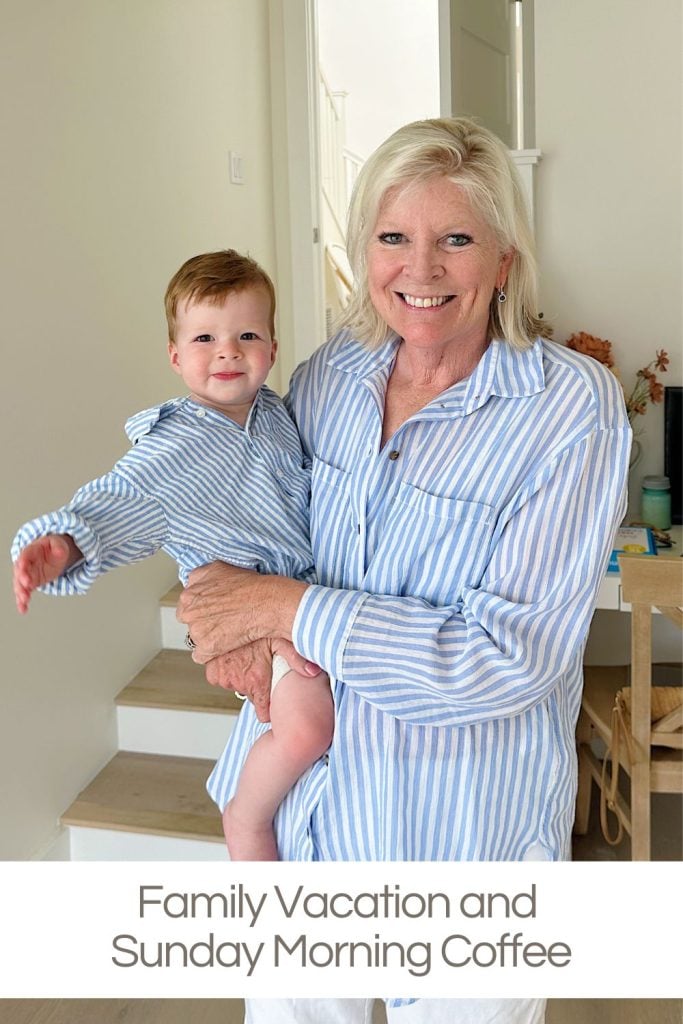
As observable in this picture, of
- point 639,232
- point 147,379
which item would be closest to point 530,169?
point 639,232

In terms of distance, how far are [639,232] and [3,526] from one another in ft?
6.95

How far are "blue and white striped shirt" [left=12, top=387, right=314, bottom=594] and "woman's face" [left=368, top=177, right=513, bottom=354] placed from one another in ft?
0.89

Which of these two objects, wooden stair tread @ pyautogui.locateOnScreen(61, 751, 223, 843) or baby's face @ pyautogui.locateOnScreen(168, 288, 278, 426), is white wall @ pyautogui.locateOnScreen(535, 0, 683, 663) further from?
baby's face @ pyautogui.locateOnScreen(168, 288, 278, 426)

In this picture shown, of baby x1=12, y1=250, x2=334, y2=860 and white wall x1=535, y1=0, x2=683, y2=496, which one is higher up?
white wall x1=535, y1=0, x2=683, y2=496

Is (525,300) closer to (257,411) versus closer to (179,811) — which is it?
(257,411)

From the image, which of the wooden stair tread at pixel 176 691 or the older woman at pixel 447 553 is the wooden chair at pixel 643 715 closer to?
the older woman at pixel 447 553

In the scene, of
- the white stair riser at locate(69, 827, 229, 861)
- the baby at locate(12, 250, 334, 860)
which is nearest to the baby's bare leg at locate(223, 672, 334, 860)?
the baby at locate(12, 250, 334, 860)

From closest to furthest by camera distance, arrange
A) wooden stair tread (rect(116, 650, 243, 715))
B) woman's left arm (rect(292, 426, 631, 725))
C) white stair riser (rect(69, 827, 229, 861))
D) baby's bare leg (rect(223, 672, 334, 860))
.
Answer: woman's left arm (rect(292, 426, 631, 725)) → baby's bare leg (rect(223, 672, 334, 860)) → white stair riser (rect(69, 827, 229, 861)) → wooden stair tread (rect(116, 650, 243, 715))

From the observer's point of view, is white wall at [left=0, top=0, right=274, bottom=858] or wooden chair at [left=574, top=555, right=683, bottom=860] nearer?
wooden chair at [left=574, top=555, right=683, bottom=860]

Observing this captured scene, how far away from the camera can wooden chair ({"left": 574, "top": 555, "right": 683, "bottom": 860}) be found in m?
2.05

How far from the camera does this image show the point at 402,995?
4.15 feet

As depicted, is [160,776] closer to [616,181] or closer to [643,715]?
[643,715]

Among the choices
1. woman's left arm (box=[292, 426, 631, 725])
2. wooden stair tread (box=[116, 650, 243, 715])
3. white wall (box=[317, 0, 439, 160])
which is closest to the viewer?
woman's left arm (box=[292, 426, 631, 725])

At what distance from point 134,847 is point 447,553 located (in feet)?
5.74
